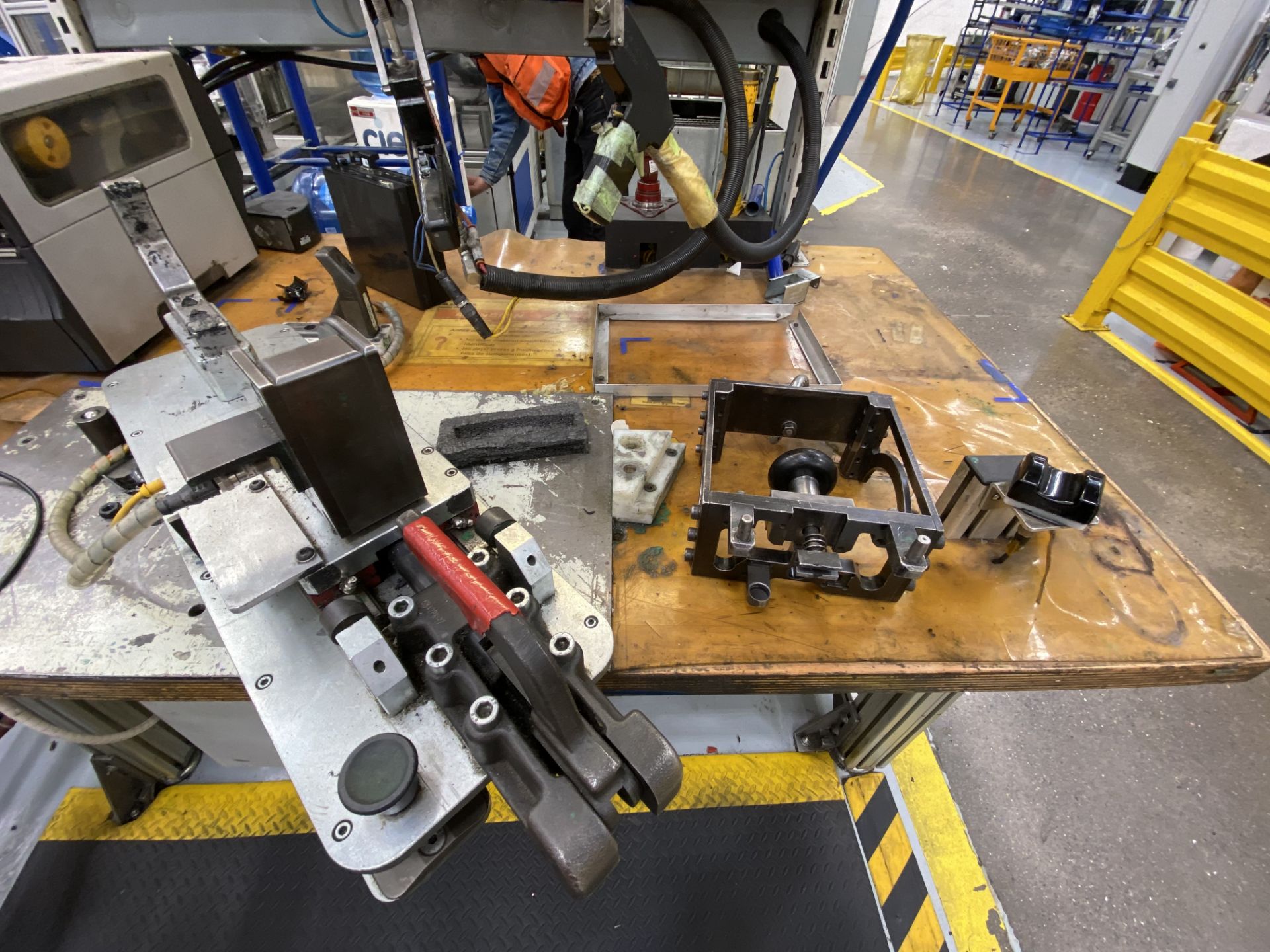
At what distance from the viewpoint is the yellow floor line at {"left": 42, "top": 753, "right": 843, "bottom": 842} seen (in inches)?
43.2

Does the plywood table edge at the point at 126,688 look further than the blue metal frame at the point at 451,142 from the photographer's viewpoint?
No

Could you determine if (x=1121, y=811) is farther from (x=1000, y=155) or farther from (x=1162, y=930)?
(x=1000, y=155)

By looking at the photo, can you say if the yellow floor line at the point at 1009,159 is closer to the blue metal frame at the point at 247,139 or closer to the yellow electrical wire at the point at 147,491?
the blue metal frame at the point at 247,139

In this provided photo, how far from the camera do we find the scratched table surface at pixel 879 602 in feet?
2.16

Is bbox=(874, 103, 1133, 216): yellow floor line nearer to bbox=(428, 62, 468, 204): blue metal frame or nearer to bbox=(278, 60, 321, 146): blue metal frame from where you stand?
bbox=(428, 62, 468, 204): blue metal frame

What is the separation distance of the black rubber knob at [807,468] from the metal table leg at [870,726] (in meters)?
0.39

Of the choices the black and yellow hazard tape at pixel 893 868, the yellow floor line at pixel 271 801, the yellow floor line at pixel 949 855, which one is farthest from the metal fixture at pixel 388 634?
the yellow floor line at pixel 949 855

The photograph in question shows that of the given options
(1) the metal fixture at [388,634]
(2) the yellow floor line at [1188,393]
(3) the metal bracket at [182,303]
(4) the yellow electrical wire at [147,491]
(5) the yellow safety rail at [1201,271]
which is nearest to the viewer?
(1) the metal fixture at [388,634]

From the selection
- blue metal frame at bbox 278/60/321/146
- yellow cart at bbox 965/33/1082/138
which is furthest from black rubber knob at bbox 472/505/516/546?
yellow cart at bbox 965/33/1082/138

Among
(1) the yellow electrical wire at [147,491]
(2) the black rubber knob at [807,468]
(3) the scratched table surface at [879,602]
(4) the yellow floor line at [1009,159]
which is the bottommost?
(4) the yellow floor line at [1009,159]

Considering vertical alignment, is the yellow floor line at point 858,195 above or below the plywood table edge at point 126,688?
below

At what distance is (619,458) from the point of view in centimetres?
83

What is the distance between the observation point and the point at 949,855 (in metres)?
1.16

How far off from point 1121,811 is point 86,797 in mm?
2171
